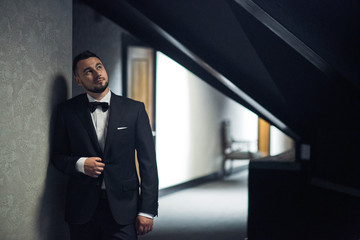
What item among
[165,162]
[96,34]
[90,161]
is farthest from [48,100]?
[165,162]

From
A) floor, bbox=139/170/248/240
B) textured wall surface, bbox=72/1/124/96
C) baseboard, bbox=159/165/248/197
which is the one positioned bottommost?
floor, bbox=139/170/248/240

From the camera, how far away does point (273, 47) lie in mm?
2254

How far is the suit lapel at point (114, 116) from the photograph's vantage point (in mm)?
1865

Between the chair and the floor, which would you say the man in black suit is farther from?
the chair

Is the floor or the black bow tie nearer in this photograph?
the black bow tie

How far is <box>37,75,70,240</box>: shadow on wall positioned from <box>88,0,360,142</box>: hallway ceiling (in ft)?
2.82

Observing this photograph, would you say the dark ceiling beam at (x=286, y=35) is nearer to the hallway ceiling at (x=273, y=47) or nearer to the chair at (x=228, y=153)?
the hallway ceiling at (x=273, y=47)

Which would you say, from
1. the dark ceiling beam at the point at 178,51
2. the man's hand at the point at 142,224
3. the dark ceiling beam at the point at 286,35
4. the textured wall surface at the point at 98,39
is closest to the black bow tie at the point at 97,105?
the man's hand at the point at 142,224

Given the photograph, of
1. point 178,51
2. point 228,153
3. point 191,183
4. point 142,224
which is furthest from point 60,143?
point 228,153

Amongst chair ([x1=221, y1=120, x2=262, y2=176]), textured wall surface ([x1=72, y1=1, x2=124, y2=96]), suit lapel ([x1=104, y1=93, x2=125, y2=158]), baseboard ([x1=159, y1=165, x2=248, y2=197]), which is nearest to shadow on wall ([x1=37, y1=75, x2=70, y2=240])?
suit lapel ([x1=104, y1=93, x2=125, y2=158])

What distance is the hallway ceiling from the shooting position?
1812mm

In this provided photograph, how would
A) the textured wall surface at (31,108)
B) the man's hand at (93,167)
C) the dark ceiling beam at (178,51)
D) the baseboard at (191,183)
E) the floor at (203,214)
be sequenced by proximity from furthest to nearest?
the baseboard at (191,183)
the floor at (203,214)
the dark ceiling beam at (178,51)
the man's hand at (93,167)
the textured wall surface at (31,108)

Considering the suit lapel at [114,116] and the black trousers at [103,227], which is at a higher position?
the suit lapel at [114,116]

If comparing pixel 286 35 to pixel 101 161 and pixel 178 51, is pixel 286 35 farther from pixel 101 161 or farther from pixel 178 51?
pixel 178 51
